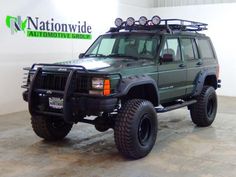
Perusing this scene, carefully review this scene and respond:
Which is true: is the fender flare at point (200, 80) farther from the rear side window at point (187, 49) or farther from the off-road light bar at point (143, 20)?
the off-road light bar at point (143, 20)

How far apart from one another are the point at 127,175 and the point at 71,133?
6.82 ft

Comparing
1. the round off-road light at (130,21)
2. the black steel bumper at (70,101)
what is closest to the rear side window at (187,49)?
the round off-road light at (130,21)

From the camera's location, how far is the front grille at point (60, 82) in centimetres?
428

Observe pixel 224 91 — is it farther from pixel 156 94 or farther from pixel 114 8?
pixel 156 94

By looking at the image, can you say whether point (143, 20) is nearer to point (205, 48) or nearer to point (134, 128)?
point (205, 48)

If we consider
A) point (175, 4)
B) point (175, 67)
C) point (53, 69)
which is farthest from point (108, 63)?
point (175, 4)

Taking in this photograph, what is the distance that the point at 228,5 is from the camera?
1027cm

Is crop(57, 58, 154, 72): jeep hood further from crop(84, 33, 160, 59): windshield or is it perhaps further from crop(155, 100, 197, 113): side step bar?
crop(155, 100, 197, 113): side step bar

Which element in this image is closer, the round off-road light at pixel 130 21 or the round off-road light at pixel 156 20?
the round off-road light at pixel 156 20

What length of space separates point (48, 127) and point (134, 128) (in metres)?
1.43

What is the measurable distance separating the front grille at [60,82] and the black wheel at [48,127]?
64cm

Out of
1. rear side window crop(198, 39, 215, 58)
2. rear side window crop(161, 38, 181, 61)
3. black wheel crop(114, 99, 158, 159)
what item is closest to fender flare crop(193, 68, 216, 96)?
rear side window crop(198, 39, 215, 58)

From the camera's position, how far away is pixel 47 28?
26.5ft

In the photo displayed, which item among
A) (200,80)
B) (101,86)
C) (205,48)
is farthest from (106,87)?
(205,48)
